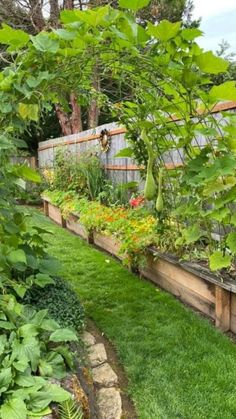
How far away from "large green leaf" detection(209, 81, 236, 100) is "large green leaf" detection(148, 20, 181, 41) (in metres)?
0.26

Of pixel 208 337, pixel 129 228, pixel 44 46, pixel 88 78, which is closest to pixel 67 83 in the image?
pixel 88 78

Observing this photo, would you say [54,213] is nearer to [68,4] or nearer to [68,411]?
[68,4]

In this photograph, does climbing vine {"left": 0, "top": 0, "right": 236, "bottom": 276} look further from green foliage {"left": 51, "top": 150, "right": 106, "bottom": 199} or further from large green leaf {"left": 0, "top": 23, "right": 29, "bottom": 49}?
green foliage {"left": 51, "top": 150, "right": 106, "bottom": 199}

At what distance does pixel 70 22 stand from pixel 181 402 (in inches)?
70.8

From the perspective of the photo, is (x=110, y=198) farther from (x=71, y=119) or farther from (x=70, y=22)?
(x=71, y=119)

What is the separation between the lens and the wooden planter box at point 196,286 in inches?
106

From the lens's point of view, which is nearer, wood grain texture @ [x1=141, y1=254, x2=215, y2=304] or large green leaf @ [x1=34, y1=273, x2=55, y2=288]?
large green leaf @ [x1=34, y1=273, x2=55, y2=288]

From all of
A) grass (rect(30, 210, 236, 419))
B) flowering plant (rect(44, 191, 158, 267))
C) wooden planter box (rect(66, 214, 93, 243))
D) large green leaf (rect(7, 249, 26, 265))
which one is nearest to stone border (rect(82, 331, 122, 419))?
grass (rect(30, 210, 236, 419))

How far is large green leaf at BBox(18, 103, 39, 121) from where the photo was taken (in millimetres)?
1697

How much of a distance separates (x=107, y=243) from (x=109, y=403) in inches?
118

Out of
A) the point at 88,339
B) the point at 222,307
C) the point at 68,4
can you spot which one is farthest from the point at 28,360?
the point at 68,4

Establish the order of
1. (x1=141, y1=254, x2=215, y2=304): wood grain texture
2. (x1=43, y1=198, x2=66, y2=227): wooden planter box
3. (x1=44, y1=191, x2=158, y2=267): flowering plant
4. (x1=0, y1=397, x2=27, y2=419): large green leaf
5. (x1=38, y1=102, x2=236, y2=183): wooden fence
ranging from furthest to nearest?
(x1=43, y1=198, x2=66, y2=227): wooden planter box, (x1=38, y1=102, x2=236, y2=183): wooden fence, (x1=44, y1=191, x2=158, y2=267): flowering plant, (x1=141, y1=254, x2=215, y2=304): wood grain texture, (x1=0, y1=397, x2=27, y2=419): large green leaf

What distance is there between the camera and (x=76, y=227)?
621 centimetres

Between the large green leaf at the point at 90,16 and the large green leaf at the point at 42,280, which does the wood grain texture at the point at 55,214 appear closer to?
the large green leaf at the point at 42,280
